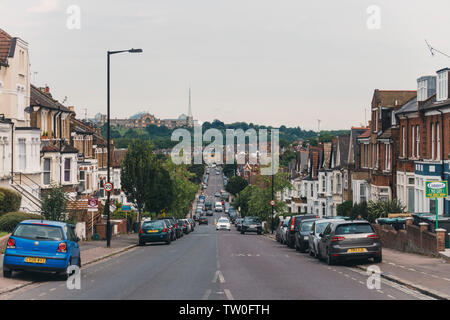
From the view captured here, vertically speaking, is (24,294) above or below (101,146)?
below

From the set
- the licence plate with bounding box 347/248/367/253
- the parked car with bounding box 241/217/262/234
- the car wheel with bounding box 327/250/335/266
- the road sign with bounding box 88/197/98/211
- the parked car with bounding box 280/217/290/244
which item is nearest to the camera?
the licence plate with bounding box 347/248/367/253

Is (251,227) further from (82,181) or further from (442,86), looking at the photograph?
(442,86)

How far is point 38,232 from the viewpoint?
18.6m

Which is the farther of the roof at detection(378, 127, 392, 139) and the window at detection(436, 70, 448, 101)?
the roof at detection(378, 127, 392, 139)

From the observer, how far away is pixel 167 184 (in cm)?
5997

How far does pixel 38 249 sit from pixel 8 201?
15.4m

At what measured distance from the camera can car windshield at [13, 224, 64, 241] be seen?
60.7 ft

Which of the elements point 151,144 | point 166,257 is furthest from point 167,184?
point 166,257

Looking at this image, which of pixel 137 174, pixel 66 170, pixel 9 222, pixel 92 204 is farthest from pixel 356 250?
pixel 137 174

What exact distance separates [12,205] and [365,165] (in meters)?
30.7

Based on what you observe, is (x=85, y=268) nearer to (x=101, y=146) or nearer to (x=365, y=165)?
(x=365, y=165)

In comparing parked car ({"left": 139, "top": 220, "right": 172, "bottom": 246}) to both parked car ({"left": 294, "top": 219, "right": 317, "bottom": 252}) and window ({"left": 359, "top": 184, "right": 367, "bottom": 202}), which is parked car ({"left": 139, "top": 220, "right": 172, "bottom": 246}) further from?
window ({"left": 359, "top": 184, "right": 367, "bottom": 202})

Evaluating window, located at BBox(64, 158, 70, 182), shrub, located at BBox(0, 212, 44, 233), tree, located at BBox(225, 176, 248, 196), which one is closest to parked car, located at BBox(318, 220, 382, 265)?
shrub, located at BBox(0, 212, 44, 233)

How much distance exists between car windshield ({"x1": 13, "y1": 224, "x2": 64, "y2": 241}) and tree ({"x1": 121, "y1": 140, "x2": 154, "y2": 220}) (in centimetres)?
3087
